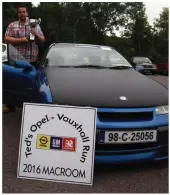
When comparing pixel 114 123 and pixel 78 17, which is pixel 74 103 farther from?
pixel 78 17

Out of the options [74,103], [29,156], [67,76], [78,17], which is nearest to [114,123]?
[74,103]

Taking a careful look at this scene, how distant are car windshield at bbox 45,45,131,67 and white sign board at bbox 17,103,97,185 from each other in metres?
1.57

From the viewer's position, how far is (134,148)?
2967 millimetres

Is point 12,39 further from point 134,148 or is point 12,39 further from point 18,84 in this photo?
point 134,148

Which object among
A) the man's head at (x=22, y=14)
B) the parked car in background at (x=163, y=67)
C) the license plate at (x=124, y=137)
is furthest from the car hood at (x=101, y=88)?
the parked car in background at (x=163, y=67)

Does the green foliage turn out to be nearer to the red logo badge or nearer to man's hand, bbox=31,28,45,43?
man's hand, bbox=31,28,45,43

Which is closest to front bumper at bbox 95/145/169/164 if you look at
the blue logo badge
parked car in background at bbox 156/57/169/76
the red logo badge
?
the red logo badge

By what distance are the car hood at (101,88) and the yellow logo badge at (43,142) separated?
0.36m

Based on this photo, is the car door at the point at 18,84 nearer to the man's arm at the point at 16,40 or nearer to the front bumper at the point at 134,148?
the man's arm at the point at 16,40

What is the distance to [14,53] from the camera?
16.7ft

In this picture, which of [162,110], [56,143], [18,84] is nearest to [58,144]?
[56,143]

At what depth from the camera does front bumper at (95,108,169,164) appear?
9.53 feet

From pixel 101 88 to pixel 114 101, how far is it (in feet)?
1.08

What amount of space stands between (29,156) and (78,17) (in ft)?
106
